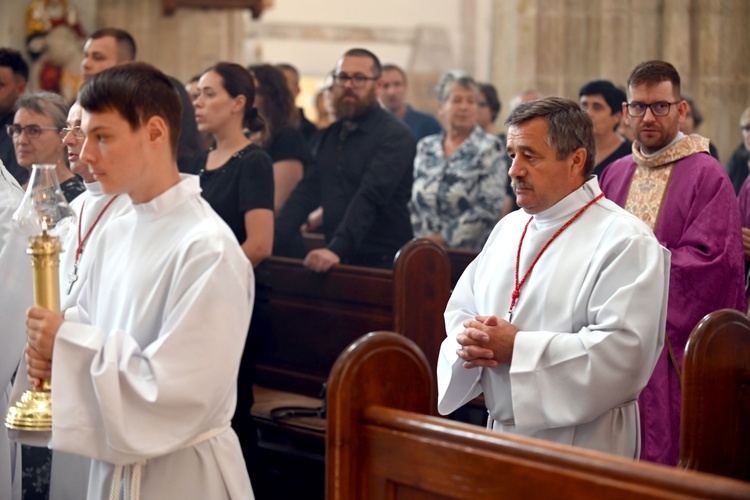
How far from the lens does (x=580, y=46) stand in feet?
30.5

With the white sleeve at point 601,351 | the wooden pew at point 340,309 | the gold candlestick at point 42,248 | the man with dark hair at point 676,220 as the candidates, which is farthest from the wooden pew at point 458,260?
the gold candlestick at point 42,248

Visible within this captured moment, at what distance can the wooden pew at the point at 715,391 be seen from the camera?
3.12 meters

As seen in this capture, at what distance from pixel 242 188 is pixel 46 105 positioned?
0.88 metres

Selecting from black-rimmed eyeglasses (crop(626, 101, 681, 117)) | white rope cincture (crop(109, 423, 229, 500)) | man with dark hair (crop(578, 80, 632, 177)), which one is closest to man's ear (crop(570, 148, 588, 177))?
black-rimmed eyeglasses (crop(626, 101, 681, 117))

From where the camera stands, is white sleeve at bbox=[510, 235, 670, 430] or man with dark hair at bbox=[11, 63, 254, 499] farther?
white sleeve at bbox=[510, 235, 670, 430]

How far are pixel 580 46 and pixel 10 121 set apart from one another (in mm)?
5145

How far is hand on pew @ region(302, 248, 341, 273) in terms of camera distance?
529 cm

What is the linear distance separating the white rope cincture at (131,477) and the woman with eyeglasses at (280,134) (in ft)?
10.5

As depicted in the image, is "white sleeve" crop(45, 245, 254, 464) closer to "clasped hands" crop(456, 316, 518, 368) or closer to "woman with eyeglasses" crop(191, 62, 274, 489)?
"clasped hands" crop(456, 316, 518, 368)

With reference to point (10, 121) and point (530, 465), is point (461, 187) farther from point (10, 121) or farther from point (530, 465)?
point (530, 465)

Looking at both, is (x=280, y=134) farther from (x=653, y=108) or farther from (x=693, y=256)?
(x=693, y=256)

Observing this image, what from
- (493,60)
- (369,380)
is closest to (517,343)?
(369,380)

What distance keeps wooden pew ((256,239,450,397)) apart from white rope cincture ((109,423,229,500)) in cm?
199

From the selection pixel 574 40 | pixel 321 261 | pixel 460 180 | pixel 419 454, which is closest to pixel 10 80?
pixel 321 261
